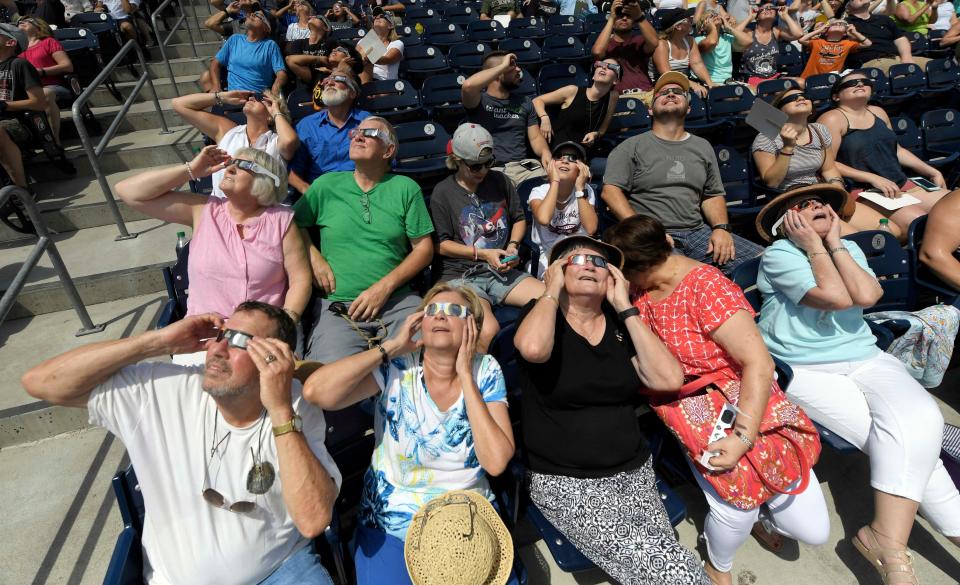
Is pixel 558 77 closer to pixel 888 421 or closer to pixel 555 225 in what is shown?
pixel 555 225

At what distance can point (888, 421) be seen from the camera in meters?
2.09

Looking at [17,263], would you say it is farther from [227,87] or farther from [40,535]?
[227,87]

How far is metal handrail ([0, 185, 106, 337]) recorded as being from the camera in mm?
2320

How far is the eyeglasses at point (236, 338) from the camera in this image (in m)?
1.46

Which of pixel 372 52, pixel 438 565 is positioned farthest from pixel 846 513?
pixel 372 52

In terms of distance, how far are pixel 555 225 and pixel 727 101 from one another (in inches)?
137

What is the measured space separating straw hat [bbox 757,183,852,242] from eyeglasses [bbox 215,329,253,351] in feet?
8.01

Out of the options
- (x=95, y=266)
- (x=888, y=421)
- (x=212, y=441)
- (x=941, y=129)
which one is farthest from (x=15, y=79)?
(x=941, y=129)

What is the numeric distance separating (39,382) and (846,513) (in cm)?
331

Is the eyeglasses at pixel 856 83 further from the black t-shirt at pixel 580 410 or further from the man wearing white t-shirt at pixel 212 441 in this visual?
the man wearing white t-shirt at pixel 212 441

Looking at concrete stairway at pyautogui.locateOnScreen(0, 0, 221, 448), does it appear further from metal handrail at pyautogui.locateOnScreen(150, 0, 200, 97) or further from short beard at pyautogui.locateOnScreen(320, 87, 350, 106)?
short beard at pyautogui.locateOnScreen(320, 87, 350, 106)

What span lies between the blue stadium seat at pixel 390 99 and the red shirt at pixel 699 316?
151 inches

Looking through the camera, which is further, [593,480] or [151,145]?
[151,145]

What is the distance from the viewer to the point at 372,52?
4113 millimetres
